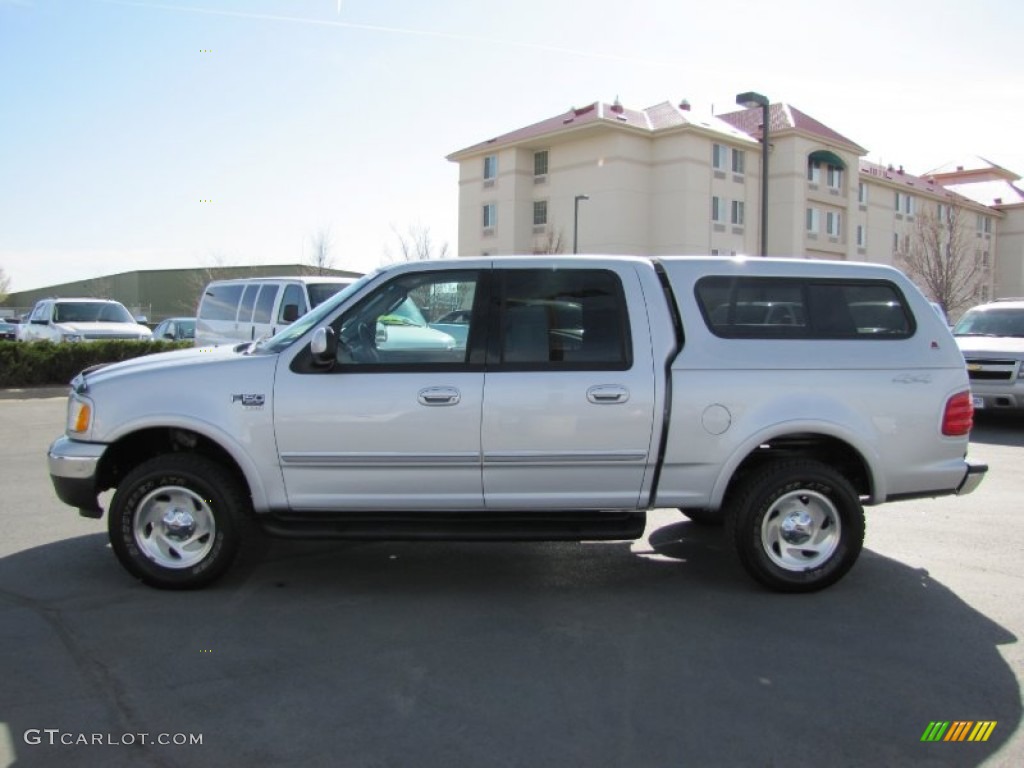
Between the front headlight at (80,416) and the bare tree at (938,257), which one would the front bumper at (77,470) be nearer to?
the front headlight at (80,416)

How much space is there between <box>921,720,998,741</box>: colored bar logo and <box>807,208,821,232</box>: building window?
5385 cm

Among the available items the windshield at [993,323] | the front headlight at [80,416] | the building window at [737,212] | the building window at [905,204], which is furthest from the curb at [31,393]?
the building window at [905,204]

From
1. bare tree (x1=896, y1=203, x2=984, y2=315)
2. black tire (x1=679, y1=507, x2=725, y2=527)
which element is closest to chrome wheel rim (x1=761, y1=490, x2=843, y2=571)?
black tire (x1=679, y1=507, x2=725, y2=527)

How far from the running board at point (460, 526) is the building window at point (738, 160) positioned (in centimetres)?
4930

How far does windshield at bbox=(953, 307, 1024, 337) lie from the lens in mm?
13000

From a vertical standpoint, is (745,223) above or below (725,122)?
below

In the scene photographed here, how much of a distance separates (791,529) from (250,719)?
319 cm

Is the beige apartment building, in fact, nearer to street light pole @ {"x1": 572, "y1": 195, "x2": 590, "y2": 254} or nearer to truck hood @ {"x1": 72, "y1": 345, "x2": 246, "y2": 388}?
street light pole @ {"x1": 572, "y1": 195, "x2": 590, "y2": 254}

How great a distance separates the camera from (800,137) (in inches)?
2018

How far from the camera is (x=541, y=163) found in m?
52.9

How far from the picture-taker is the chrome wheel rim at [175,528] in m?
4.88

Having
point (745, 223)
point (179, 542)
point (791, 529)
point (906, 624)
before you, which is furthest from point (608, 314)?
point (745, 223)

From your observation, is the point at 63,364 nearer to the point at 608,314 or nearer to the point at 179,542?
the point at 179,542

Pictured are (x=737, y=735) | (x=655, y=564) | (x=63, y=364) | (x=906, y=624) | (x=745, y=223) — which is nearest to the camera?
(x=737, y=735)
